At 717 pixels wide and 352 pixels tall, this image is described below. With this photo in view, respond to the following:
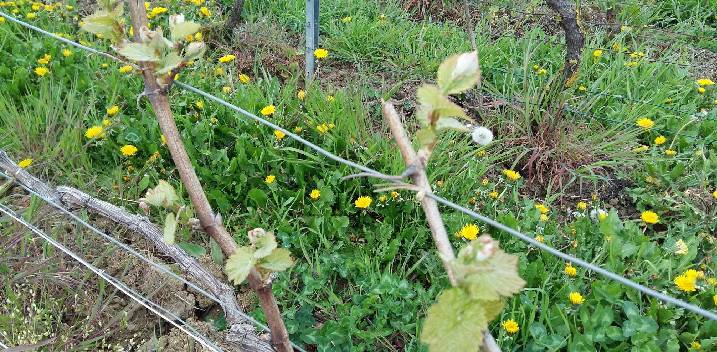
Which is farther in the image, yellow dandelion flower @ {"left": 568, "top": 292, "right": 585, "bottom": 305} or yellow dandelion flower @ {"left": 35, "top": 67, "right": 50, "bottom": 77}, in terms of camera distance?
yellow dandelion flower @ {"left": 35, "top": 67, "right": 50, "bottom": 77}

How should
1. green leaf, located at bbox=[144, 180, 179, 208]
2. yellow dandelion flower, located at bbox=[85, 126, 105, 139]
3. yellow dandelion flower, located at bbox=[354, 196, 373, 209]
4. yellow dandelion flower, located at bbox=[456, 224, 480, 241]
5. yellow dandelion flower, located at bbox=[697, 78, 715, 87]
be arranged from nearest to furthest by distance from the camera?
green leaf, located at bbox=[144, 180, 179, 208], yellow dandelion flower, located at bbox=[456, 224, 480, 241], yellow dandelion flower, located at bbox=[354, 196, 373, 209], yellow dandelion flower, located at bbox=[85, 126, 105, 139], yellow dandelion flower, located at bbox=[697, 78, 715, 87]

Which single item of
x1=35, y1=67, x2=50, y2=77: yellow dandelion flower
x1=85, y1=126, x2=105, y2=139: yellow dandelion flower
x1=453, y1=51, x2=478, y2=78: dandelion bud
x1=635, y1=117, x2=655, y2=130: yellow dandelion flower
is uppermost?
x1=453, y1=51, x2=478, y2=78: dandelion bud

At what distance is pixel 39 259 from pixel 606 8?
3337 millimetres

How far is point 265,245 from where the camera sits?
104cm

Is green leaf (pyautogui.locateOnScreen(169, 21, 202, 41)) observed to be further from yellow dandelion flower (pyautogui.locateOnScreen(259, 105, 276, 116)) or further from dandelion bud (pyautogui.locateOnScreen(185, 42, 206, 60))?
yellow dandelion flower (pyautogui.locateOnScreen(259, 105, 276, 116))

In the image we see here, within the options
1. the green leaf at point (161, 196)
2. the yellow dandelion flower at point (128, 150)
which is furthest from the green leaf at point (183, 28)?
the yellow dandelion flower at point (128, 150)

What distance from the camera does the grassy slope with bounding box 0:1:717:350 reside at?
1879 mm

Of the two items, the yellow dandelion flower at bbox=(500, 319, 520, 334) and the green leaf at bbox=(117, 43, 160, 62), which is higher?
the green leaf at bbox=(117, 43, 160, 62)

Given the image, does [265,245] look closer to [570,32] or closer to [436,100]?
[436,100]

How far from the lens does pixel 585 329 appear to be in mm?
1796

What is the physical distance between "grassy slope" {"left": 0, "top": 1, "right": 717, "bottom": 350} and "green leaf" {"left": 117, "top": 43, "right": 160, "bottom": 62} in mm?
1084

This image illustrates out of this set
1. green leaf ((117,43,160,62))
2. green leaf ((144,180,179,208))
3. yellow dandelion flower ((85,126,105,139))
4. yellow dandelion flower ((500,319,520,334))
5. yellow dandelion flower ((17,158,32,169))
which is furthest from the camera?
yellow dandelion flower ((85,126,105,139))

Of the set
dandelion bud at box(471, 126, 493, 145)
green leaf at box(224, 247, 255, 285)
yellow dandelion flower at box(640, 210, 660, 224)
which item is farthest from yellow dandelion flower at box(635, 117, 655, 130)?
green leaf at box(224, 247, 255, 285)

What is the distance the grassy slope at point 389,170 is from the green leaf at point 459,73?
3.70ft
